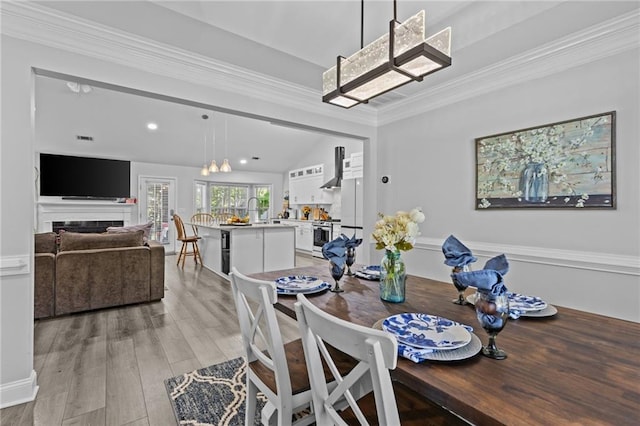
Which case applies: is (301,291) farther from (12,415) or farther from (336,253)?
(12,415)

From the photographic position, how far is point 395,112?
390 centimetres

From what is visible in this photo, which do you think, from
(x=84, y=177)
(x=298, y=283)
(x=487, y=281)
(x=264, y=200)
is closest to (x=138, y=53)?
(x=298, y=283)

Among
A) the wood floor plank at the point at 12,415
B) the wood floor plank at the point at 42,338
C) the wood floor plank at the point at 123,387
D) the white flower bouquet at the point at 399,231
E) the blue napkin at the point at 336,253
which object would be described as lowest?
the wood floor plank at the point at 12,415

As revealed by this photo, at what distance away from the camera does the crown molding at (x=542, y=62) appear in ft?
7.19

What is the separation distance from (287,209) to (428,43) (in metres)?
8.33

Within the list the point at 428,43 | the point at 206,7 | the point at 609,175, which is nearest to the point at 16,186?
the point at 206,7

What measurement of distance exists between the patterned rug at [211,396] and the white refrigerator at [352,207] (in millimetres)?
4127

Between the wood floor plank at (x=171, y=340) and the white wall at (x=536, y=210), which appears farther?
the wood floor plank at (x=171, y=340)

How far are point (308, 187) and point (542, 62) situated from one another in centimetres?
641

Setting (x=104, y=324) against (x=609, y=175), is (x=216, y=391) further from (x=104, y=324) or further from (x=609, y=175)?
(x=609, y=175)

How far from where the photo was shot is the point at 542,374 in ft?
2.84

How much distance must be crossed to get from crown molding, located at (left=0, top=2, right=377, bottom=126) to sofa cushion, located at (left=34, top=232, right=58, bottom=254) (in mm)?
2350

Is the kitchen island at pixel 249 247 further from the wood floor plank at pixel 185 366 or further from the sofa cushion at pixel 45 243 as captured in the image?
the wood floor plank at pixel 185 366

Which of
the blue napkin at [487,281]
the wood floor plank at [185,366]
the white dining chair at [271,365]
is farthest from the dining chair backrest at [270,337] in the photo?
the wood floor plank at [185,366]
